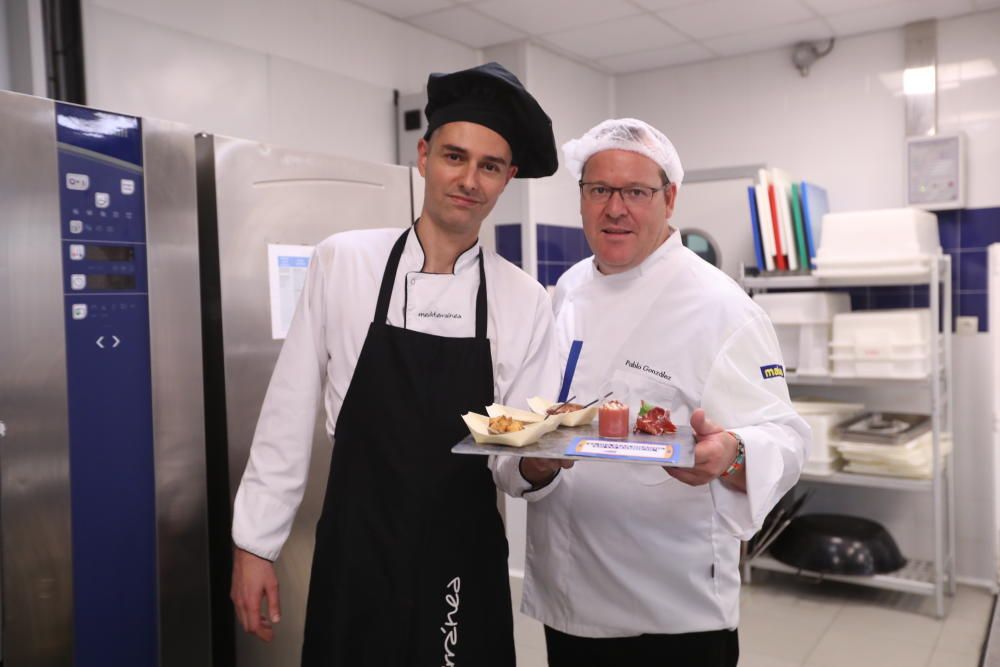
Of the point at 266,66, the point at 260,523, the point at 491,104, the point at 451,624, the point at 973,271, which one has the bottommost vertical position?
the point at 451,624

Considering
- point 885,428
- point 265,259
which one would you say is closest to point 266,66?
point 265,259

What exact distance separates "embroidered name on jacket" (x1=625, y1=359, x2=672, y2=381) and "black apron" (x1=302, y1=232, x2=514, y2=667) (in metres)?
0.33

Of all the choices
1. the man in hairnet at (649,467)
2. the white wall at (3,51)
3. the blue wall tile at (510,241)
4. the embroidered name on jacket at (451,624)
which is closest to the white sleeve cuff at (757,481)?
the man in hairnet at (649,467)

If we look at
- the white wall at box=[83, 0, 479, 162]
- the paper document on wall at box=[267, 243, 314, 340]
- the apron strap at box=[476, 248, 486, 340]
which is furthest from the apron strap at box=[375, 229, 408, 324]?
the white wall at box=[83, 0, 479, 162]

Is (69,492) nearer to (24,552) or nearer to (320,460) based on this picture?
(24,552)

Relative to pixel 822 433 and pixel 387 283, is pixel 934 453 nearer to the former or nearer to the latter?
pixel 822 433

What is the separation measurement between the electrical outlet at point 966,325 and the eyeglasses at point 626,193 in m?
2.96

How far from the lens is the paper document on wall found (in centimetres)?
203

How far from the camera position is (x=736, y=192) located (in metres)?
4.53

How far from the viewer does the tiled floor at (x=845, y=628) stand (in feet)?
10.8

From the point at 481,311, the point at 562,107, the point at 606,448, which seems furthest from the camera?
the point at 562,107

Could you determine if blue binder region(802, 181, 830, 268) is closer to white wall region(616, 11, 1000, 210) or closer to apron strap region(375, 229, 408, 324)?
white wall region(616, 11, 1000, 210)

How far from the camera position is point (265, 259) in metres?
2.01

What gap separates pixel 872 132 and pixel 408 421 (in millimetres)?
3568
